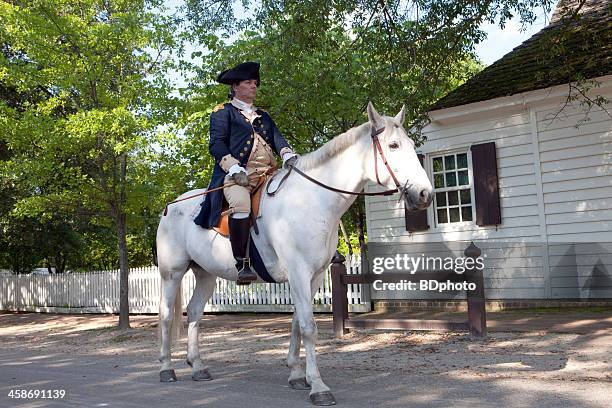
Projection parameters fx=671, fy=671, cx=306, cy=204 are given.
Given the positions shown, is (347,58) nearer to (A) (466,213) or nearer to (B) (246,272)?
(A) (466,213)

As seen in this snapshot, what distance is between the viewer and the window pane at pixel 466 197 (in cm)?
1499

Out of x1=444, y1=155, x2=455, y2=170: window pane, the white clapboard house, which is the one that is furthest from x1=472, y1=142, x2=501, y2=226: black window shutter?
x1=444, y1=155, x2=455, y2=170: window pane

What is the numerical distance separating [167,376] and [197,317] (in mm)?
720

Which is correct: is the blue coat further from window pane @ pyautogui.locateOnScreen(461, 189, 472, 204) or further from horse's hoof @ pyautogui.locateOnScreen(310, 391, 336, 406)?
window pane @ pyautogui.locateOnScreen(461, 189, 472, 204)

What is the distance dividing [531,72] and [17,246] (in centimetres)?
1780

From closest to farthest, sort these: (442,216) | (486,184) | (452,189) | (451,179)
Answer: (486,184), (452,189), (451,179), (442,216)

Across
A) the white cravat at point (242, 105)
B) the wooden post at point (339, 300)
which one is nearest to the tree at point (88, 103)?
the wooden post at point (339, 300)

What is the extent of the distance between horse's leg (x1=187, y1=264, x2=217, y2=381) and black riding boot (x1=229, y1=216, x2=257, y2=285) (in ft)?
3.99

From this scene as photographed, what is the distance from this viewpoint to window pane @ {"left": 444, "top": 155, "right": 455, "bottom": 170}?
50.2ft

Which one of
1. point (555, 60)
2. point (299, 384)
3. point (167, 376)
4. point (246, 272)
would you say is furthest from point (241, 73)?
point (555, 60)

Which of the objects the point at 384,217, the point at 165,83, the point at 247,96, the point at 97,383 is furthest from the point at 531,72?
the point at 97,383

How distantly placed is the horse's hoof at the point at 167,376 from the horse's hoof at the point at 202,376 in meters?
0.22

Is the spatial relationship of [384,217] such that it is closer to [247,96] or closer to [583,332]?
[583,332]

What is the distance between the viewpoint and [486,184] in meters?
14.4
